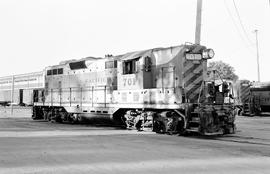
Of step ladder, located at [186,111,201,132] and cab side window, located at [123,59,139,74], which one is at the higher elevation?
cab side window, located at [123,59,139,74]

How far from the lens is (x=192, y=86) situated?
13.1 meters

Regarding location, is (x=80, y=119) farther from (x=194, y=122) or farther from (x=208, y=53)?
(x=208, y=53)

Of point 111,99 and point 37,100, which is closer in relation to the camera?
point 111,99

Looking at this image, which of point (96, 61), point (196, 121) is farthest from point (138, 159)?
point (96, 61)

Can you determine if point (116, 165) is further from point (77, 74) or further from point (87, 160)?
point (77, 74)

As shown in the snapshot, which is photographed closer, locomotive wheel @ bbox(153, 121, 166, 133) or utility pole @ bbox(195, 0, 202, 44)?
locomotive wheel @ bbox(153, 121, 166, 133)

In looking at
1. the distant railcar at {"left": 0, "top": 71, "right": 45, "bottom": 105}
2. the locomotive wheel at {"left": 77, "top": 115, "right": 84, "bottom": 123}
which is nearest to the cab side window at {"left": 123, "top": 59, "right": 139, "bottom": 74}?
the locomotive wheel at {"left": 77, "top": 115, "right": 84, "bottom": 123}

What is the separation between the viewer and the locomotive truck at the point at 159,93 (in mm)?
12531

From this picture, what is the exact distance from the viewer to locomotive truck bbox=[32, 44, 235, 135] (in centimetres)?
1253

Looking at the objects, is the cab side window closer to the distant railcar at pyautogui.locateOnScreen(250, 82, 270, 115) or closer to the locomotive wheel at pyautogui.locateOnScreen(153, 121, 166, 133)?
the locomotive wheel at pyautogui.locateOnScreen(153, 121, 166, 133)

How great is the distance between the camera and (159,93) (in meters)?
13.2

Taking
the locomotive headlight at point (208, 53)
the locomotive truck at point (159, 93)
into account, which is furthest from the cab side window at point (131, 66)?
the locomotive headlight at point (208, 53)

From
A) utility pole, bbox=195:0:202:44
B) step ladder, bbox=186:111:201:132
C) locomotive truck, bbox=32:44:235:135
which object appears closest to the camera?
step ladder, bbox=186:111:201:132

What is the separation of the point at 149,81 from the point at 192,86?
1.93 metres
